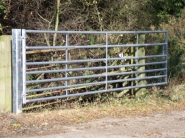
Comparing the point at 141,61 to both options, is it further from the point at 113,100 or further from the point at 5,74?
the point at 5,74

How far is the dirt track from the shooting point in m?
7.01

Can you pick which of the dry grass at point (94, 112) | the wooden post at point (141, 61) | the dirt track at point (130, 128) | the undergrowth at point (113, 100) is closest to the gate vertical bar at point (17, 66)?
the dry grass at point (94, 112)

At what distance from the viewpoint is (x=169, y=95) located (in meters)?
10.2

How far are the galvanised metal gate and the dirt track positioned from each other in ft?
4.18

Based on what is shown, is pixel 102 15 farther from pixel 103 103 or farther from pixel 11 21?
pixel 103 103

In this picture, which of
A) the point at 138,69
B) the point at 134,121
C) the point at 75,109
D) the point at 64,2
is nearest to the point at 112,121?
the point at 134,121

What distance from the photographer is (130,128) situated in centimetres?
752

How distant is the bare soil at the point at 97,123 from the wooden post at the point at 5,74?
0.89 feet

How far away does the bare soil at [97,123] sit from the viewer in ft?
23.0

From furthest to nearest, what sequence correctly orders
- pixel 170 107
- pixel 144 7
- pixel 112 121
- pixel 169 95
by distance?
pixel 144 7 → pixel 169 95 → pixel 170 107 → pixel 112 121

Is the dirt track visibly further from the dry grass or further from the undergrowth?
the undergrowth

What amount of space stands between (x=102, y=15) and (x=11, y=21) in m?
2.75

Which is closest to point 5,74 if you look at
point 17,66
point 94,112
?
point 17,66

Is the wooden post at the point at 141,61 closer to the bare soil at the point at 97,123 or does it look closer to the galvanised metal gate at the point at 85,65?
the galvanised metal gate at the point at 85,65
